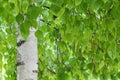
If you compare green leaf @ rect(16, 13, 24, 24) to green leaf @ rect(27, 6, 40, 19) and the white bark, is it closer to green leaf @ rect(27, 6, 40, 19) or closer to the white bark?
green leaf @ rect(27, 6, 40, 19)

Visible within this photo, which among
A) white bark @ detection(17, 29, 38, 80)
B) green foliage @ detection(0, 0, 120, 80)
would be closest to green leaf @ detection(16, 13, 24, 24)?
green foliage @ detection(0, 0, 120, 80)

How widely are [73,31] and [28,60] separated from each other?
22cm

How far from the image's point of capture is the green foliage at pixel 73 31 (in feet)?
3.37

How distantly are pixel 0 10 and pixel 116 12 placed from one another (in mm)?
374

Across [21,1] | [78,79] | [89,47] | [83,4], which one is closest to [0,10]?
[21,1]

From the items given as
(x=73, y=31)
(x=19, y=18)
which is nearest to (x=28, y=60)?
(x=73, y=31)

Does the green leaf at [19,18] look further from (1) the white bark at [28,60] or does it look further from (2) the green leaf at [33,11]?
(1) the white bark at [28,60]

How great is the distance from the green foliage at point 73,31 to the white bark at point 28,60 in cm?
10

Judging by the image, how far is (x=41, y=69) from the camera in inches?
72.2

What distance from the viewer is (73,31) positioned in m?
1.26

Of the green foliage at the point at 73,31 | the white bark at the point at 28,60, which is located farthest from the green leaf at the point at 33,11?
the white bark at the point at 28,60

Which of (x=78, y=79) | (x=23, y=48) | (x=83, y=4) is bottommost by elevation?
(x=78, y=79)

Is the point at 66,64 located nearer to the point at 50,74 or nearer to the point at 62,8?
the point at 50,74

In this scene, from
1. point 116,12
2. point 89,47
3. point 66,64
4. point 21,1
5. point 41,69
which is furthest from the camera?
point 41,69
